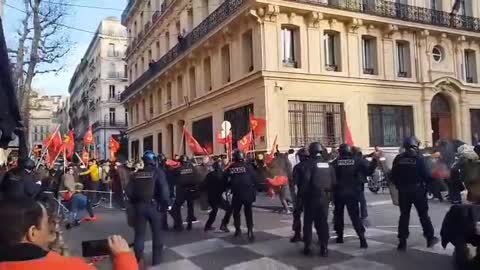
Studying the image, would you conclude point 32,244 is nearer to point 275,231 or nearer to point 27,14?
point 275,231

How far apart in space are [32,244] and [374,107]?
72.2 ft

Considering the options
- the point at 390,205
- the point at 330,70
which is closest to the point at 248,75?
the point at 330,70

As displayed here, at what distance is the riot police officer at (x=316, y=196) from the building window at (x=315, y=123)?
40.0 ft

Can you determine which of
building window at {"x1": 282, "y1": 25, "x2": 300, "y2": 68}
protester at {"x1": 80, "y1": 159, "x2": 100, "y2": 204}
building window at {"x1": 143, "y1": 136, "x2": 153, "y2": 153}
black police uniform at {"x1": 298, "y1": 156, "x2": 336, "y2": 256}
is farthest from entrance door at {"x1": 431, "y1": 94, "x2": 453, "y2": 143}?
building window at {"x1": 143, "y1": 136, "x2": 153, "y2": 153}

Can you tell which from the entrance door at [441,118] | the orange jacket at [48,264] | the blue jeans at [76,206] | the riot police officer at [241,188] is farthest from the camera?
the entrance door at [441,118]

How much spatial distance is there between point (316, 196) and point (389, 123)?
648 inches

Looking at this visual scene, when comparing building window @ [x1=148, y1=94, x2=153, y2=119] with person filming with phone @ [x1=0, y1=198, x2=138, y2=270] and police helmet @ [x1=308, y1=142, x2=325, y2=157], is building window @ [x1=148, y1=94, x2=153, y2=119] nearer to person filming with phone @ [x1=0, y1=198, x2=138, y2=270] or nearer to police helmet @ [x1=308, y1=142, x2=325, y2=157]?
police helmet @ [x1=308, y1=142, x2=325, y2=157]

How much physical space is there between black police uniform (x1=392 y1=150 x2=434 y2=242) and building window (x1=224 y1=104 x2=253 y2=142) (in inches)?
520

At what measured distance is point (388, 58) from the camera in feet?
76.5

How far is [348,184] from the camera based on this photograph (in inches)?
338

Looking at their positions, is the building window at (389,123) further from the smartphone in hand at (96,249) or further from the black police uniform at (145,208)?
the smartphone in hand at (96,249)

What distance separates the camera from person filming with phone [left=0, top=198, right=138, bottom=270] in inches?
75.7

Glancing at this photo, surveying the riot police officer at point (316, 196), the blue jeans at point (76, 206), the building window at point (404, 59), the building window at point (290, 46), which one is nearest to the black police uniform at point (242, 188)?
the riot police officer at point (316, 196)

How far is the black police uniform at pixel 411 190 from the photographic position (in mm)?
7938
